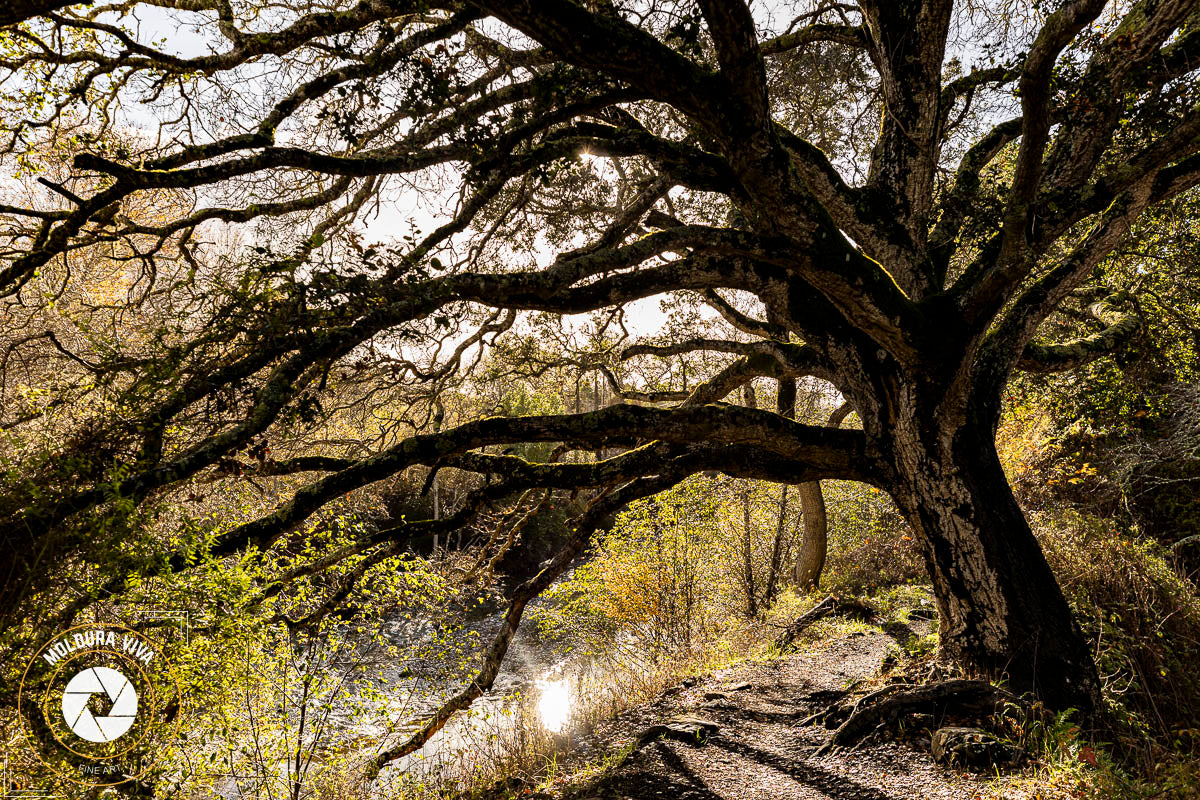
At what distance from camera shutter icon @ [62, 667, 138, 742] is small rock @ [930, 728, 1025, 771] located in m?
4.76

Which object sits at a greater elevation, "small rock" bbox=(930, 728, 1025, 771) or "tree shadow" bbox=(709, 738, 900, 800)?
"small rock" bbox=(930, 728, 1025, 771)

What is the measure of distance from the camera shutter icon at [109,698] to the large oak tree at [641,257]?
0.37 meters

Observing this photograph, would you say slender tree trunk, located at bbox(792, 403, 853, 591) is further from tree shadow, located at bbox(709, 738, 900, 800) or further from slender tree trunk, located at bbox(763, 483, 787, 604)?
tree shadow, located at bbox(709, 738, 900, 800)

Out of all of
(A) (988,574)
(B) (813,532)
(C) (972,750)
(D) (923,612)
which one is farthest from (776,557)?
(C) (972,750)

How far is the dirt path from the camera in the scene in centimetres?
385

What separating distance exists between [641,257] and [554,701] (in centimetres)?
956

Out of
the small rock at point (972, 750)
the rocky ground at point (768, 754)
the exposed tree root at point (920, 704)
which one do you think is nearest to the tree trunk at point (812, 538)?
the rocky ground at point (768, 754)

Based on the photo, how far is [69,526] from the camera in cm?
251

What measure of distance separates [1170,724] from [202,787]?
21.4ft

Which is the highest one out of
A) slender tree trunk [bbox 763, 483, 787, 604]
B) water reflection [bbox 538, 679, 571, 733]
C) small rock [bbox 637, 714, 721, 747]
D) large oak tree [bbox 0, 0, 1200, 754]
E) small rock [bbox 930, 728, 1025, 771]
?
large oak tree [bbox 0, 0, 1200, 754]

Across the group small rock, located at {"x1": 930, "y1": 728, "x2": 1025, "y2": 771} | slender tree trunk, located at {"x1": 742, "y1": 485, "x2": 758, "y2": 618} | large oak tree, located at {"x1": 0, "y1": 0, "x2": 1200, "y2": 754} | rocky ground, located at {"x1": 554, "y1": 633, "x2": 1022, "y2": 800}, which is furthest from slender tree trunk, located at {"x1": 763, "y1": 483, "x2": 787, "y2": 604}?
small rock, located at {"x1": 930, "y1": 728, "x2": 1025, "y2": 771}

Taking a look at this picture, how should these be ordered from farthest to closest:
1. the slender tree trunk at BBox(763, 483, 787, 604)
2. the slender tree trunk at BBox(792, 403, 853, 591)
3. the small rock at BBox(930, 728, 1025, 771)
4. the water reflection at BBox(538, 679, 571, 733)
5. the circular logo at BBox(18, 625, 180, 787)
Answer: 1. the slender tree trunk at BBox(763, 483, 787, 604)
2. the slender tree trunk at BBox(792, 403, 853, 591)
3. the water reflection at BBox(538, 679, 571, 733)
4. the small rock at BBox(930, 728, 1025, 771)
5. the circular logo at BBox(18, 625, 180, 787)

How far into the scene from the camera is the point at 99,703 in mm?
2682

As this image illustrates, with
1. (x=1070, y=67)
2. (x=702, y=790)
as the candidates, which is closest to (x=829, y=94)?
(x=1070, y=67)
